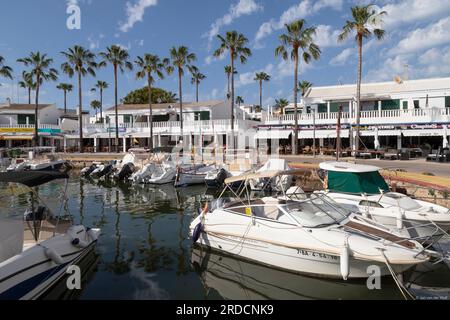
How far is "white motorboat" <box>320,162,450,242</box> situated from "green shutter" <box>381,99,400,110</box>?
91.6 ft

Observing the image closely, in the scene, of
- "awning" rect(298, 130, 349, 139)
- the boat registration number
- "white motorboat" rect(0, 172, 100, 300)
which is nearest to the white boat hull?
"white motorboat" rect(0, 172, 100, 300)

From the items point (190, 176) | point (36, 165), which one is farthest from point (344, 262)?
point (36, 165)

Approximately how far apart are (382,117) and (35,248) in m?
36.1

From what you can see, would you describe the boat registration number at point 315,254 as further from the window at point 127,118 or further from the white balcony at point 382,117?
the window at point 127,118

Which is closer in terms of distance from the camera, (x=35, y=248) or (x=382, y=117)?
(x=35, y=248)

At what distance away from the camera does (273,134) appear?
1698 inches

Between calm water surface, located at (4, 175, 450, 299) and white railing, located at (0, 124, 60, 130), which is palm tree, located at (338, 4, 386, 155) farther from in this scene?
white railing, located at (0, 124, 60, 130)

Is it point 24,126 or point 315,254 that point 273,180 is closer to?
point 315,254

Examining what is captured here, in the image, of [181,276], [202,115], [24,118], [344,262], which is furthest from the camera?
[24,118]

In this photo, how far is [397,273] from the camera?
847 cm

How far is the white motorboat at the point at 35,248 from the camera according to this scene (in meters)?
7.13

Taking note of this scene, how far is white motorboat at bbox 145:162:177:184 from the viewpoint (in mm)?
27328

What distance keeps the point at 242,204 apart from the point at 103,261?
4.49 m
